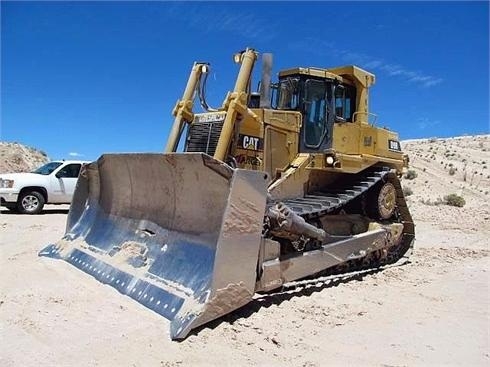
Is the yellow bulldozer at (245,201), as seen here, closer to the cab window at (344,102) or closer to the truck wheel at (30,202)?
the cab window at (344,102)

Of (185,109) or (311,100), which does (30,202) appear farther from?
(311,100)

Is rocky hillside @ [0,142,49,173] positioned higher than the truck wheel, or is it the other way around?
rocky hillside @ [0,142,49,173]

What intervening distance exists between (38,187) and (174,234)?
10010 millimetres

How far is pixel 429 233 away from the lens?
43.4 ft

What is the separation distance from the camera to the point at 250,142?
7.24 meters

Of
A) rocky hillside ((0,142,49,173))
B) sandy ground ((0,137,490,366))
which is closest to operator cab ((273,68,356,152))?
sandy ground ((0,137,490,366))

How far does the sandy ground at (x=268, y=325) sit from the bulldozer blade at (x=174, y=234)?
0.24 meters

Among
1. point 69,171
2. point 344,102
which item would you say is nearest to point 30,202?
point 69,171

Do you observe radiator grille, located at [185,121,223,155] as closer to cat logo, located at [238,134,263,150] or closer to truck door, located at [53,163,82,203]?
cat logo, located at [238,134,263,150]

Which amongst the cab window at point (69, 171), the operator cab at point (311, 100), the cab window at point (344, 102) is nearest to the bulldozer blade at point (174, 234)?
the operator cab at point (311, 100)

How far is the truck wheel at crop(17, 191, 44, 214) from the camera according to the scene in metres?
14.4

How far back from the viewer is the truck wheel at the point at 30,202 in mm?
14422

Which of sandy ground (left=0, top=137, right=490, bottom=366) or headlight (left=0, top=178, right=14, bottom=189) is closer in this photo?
sandy ground (left=0, top=137, right=490, bottom=366)

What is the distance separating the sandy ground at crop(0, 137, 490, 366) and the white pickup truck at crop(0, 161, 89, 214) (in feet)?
23.0
